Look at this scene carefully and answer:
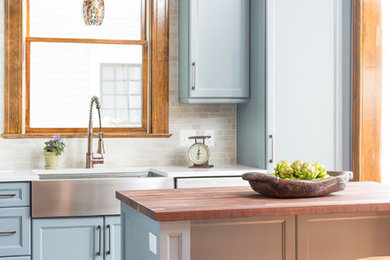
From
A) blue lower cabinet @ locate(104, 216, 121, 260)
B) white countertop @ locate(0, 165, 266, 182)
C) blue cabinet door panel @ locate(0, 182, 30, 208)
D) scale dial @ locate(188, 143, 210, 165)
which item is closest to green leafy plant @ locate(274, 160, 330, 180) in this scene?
white countertop @ locate(0, 165, 266, 182)

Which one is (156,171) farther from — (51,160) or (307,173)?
(307,173)

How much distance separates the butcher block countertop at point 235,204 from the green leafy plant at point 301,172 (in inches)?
4.7

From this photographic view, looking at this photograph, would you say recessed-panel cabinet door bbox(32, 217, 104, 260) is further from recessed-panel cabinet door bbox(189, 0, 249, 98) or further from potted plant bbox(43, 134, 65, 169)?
recessed-panel cabinet door bbox(189, 0, 249, 98)

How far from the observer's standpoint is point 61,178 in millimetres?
4348

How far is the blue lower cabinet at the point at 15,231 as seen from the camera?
386cm

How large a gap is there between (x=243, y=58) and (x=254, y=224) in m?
2.04

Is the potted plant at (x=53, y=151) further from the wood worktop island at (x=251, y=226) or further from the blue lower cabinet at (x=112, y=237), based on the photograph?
the wood worktop island at (x=251, y=226)

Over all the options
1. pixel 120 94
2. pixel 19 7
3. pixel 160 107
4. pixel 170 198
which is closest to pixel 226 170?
pixel 160 107

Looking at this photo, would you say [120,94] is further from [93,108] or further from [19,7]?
[19,7]

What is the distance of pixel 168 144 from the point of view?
4.77m

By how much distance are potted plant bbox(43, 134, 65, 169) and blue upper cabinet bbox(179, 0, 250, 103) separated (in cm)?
101

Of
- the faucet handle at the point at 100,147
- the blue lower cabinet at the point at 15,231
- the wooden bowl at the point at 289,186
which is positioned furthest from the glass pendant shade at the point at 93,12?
the wooden bowl at the point at 289,186

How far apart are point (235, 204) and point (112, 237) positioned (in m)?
1.69

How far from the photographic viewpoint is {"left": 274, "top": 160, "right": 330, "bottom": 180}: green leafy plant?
2.87 meters
